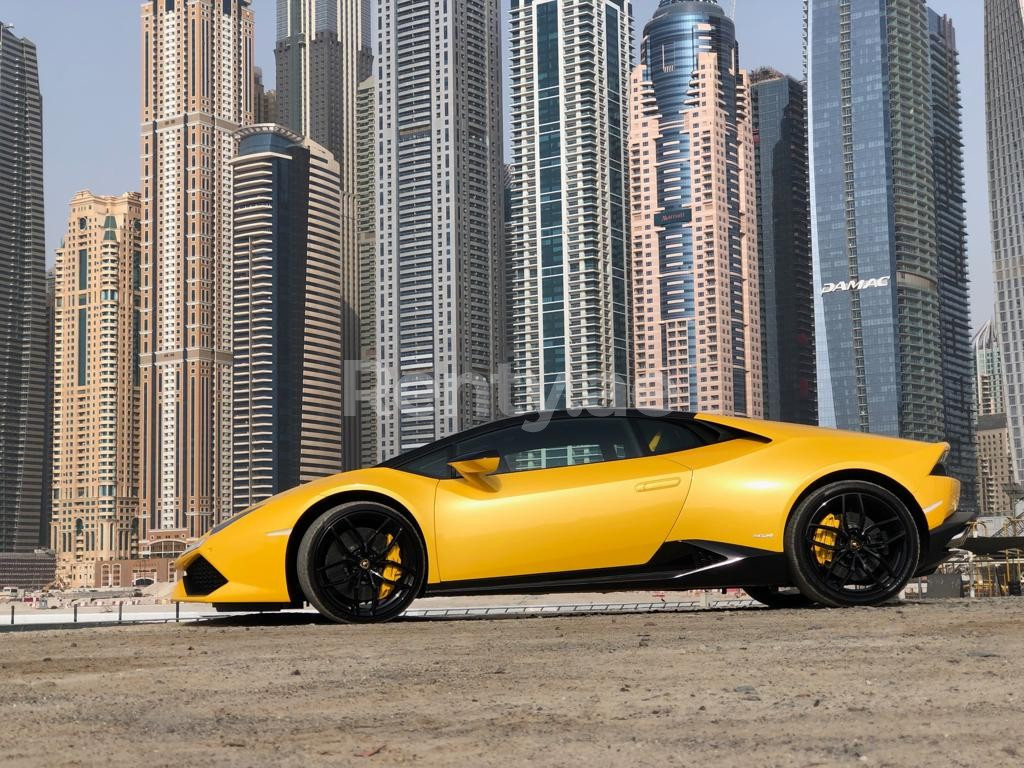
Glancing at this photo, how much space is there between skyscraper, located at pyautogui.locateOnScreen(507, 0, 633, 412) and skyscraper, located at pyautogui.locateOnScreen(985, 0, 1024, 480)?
54.7 m

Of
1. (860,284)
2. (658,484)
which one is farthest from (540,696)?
(860,284)

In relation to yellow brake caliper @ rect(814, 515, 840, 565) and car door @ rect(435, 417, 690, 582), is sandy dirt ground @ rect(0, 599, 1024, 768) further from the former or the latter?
yellow brake caliper @ rect(814, 515, 840, 565)

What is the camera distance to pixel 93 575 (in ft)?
641

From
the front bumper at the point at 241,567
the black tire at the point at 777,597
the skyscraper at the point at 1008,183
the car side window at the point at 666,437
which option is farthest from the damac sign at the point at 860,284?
the front bumper at the point at 241,567

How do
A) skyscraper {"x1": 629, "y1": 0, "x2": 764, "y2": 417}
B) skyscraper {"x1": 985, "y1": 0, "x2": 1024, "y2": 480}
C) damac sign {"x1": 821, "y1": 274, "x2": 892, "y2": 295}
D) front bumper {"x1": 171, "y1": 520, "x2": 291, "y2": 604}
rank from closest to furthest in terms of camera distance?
1. front bumper {"x1": 171, "y1": 520, "x2": 291, "y2": 604}
2. skyscraper {"x1": 985, "y1": 0, "x2": 1024, "y2": 480}
3. damac sign {"x1": 821, "y1": 274, "x2": 892, "y2": 295}
4. skyscraper {"x1": 629, "y1": 0, "x2": 764, "y2": 417}

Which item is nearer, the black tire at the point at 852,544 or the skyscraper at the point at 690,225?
the black tire at the point at 852,544

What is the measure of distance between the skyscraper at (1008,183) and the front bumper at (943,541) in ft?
492

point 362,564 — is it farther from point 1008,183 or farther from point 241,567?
point 1008,183

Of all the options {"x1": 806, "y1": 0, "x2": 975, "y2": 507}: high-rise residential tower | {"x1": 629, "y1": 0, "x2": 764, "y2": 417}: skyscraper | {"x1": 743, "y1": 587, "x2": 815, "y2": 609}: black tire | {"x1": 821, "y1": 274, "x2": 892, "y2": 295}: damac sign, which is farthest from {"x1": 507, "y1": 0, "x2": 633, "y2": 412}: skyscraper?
{"x1": 743, "y1": 587, "x2": 815, "y2": 609}: black tire

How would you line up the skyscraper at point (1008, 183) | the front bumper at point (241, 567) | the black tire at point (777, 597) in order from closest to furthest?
the front bumper at point (241, 567) → the black tire at point (777, 597) → the skyscraper at point (1008, 183)

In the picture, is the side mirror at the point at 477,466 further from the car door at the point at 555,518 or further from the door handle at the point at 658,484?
the door handle at the point at 658,484

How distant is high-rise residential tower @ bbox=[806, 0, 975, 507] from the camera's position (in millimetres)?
173125

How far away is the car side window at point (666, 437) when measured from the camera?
7.46m

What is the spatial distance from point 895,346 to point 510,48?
7410 centimetres
